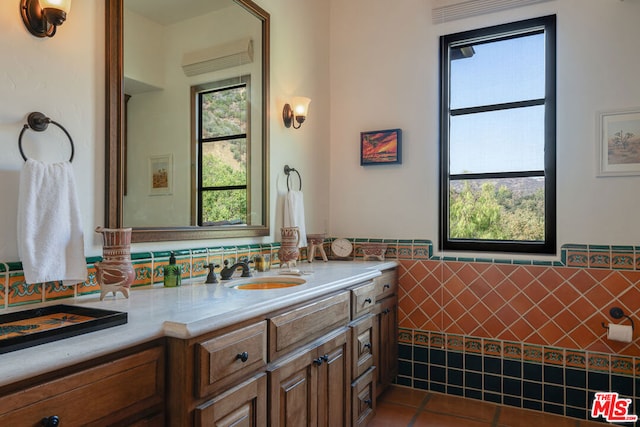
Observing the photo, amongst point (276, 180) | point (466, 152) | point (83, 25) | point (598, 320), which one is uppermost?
point (83, 25)

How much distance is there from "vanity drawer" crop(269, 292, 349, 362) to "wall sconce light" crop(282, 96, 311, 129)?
1.25 metres

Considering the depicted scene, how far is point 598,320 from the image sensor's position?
2.40 m

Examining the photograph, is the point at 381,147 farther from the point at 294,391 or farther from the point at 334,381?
the point at 294,391

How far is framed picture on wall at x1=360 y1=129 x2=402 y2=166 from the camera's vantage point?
295 cm

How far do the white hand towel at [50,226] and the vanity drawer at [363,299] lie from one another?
1.23 metres

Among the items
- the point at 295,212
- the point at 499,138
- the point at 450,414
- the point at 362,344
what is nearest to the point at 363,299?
the point at 362,344

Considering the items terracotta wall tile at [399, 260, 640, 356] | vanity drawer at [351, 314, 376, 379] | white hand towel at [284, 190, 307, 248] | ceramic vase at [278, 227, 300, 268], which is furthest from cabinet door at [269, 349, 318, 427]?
terracotta wall tile at [399, 260, 640, 356]

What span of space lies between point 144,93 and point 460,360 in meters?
2.45

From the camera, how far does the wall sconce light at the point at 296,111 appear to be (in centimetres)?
270

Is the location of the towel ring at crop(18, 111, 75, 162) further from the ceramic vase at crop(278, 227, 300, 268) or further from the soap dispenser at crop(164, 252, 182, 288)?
the ceramic vase at crop(278, 227, 300, 268)

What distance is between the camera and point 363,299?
2.23 metres

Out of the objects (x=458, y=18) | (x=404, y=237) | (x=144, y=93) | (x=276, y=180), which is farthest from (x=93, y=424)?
(x=458, y=18)

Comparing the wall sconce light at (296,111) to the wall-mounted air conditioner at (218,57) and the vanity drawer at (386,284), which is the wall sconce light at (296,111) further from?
the vanity drawer at (386,284)

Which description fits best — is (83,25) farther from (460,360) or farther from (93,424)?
(460,360)
